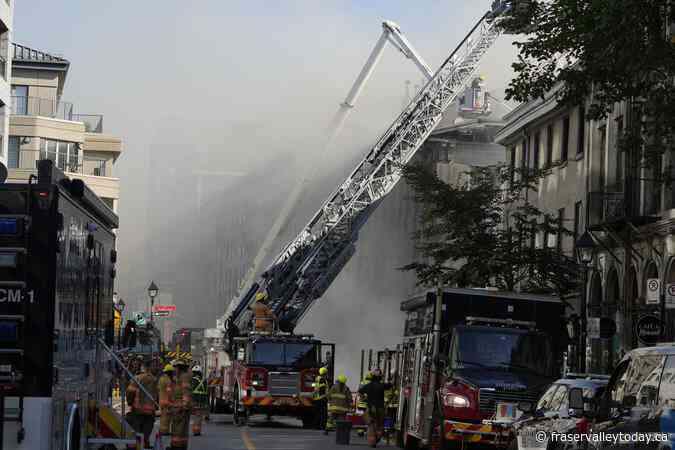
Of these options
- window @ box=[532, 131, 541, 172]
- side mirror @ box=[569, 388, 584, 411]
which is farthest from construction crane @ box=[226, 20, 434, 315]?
side mirror @ box=[569, 388, 584, 411]

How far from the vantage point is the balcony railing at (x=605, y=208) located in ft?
138

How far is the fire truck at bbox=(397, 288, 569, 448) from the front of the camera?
2323cm

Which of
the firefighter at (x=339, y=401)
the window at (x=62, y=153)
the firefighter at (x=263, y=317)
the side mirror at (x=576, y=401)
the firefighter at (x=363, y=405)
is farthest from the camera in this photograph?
the window at (x=62, y=153)

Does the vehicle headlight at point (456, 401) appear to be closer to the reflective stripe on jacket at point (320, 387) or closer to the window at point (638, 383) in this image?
the window at point (638, 383)

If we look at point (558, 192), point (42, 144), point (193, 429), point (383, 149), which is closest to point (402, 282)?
point (42, 144)

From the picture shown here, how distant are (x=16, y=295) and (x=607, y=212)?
3224 centimetres

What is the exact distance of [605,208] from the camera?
43750 millimetres

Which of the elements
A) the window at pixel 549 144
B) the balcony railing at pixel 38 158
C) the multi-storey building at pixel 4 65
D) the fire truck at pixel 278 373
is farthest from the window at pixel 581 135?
the balcony railing at pixel 38 158

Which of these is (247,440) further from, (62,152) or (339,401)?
(62,152)

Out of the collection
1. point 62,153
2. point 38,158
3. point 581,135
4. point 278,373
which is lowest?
point 278,373

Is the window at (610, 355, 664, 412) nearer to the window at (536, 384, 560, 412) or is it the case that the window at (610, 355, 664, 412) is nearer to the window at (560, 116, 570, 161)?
the window at (536, 384, 560, 412)

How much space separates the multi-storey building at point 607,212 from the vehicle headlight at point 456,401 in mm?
9284

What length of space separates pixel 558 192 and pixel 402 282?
2492 cm

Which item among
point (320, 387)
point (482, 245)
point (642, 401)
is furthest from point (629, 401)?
point (482, 245)
